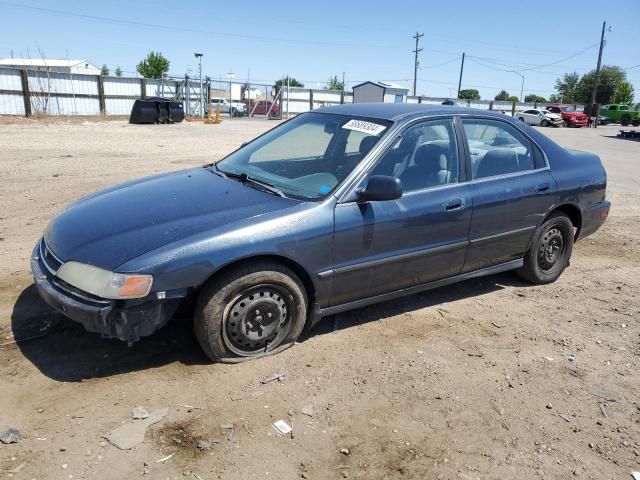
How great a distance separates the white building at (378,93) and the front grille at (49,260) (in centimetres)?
3304

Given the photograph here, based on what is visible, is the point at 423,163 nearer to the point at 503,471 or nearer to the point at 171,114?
the point at 503,471

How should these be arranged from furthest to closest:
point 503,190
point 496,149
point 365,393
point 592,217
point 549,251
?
point 592,217 < point 549,251 < point 496,149 < point 503,190 < point 365,393

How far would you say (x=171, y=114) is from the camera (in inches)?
985

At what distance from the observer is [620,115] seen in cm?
4812

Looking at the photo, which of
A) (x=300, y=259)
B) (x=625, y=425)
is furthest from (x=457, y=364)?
(x=300, y=259)

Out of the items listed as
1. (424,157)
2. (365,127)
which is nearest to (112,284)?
(365,127)

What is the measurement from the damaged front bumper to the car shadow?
30cm

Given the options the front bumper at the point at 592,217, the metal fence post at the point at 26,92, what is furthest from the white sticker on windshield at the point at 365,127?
the metal fence post at the point at 26,92

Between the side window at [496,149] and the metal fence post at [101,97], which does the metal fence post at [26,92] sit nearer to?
the metal fence post at [101,97]

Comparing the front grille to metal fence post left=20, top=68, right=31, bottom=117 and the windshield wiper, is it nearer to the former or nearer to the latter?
the windshield wiper

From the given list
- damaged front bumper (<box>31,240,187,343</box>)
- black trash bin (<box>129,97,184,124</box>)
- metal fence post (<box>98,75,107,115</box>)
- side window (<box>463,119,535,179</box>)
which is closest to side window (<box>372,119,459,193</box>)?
side window (<box>463,119,535,179</box>)

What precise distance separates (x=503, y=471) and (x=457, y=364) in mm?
1035

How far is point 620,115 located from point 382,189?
53953 mm

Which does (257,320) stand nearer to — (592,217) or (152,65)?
(592,217)
